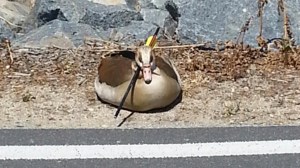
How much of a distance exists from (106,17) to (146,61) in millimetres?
2209

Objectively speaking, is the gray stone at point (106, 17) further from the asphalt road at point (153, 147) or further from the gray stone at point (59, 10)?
A: the asphalt road at point (153, 147)

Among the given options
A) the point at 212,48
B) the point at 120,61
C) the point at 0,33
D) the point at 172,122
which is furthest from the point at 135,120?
the point at 0,33

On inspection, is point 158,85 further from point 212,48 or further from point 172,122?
point 212,48

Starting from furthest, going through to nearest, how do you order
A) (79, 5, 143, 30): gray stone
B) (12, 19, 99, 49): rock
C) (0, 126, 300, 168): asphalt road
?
(79, 5, 143, 30): gray stone, (12, 19, 99, 49): rock, (0, 126, 300, 168): asphalt road

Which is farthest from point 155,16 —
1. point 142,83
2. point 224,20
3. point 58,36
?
point 142,83

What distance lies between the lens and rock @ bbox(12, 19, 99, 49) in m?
7.52

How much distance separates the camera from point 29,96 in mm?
6375

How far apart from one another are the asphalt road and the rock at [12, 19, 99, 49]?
1.96m

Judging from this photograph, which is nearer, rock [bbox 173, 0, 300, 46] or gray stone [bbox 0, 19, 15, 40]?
rock [bbox 173, 0, 300, 46]

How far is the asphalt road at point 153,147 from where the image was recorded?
17.0ft

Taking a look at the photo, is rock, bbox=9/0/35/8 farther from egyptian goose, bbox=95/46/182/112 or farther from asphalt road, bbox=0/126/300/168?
asphalt road, bbox=0/126/300/168

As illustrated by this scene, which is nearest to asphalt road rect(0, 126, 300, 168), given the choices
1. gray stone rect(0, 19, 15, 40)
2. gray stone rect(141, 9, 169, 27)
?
gray stone rect(0, 19, 15, 40)

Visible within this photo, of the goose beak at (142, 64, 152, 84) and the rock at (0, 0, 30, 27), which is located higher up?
the goose beak at (142, 64, 152, 84)

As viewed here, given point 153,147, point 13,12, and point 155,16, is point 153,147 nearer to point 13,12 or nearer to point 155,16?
point 155,16
